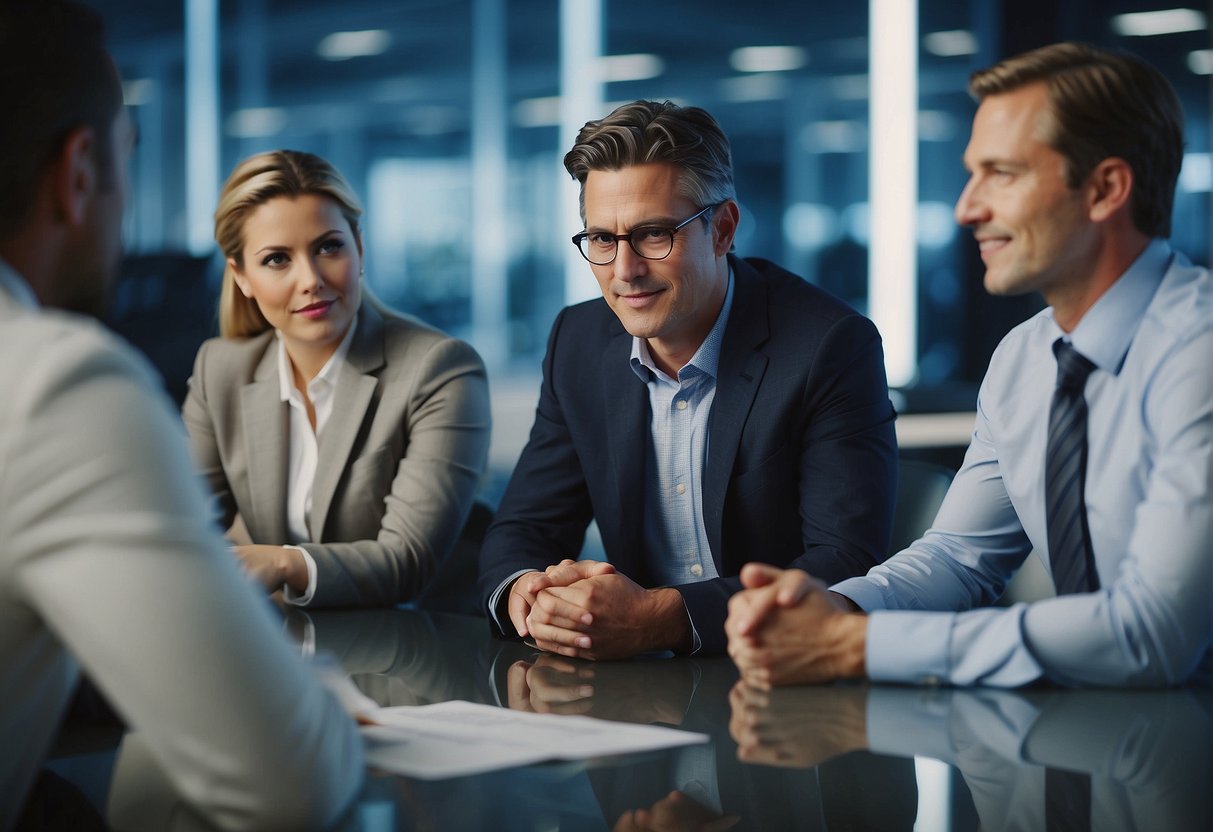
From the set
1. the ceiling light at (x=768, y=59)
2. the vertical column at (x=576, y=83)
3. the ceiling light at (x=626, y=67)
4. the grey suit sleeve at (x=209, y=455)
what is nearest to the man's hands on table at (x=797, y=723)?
the grey suit sleeve at (x=209, y=455)

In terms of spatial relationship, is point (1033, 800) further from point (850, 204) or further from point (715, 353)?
point (850, 204)

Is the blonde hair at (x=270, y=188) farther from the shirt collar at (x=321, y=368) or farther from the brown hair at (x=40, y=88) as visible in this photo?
the brown hair at (x=40, y=88)

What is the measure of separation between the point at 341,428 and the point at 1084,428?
1.57 metres

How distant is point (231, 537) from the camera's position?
2.80m

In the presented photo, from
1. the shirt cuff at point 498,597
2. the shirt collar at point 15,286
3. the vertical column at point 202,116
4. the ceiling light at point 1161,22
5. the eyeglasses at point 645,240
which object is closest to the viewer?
the shirt collar at point 15,286

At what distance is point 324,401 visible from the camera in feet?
9.08

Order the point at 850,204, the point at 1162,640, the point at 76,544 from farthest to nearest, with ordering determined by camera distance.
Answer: the point at 850,204, the point at 1162,640, the point at 76,544

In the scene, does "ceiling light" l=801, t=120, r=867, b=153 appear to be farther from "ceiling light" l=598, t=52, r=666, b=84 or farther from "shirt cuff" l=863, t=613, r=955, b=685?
"shirt cuff" l=863, t=613, r=955, b=685

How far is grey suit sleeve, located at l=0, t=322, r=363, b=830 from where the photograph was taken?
2.87ft

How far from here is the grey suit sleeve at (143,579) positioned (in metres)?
0.87

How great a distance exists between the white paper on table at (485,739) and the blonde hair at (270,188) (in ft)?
5.13

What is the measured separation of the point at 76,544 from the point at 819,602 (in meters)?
0.92

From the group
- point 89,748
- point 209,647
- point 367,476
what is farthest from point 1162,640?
point 367,476

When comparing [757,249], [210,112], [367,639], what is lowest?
[367,639]
